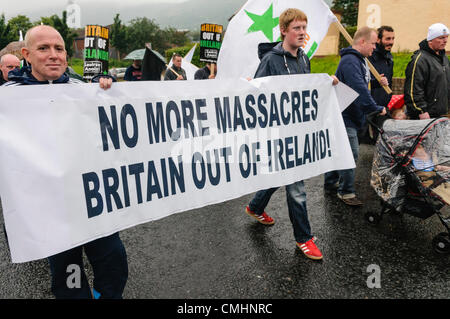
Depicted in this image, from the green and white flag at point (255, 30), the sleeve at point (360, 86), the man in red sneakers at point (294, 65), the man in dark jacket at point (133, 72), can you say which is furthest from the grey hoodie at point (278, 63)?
the man in dark jacket at point (133, 72)

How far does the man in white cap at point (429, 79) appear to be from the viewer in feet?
14.8

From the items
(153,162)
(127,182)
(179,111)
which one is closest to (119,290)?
(127,182)

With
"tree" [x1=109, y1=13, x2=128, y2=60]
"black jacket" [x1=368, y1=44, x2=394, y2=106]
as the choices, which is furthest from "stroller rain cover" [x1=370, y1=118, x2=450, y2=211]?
"tree" [x1=109, y1=13, x2=128, y2=60]

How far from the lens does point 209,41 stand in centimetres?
872

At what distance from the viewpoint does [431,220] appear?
400 cm

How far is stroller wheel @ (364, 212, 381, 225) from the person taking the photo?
12.6 feet

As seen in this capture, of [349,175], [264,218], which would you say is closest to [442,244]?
[349,175]

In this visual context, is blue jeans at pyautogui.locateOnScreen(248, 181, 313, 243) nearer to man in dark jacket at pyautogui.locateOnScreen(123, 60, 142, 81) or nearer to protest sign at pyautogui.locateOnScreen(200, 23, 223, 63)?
man in dark jacket at pyautogui.locateOnScreen(123, 60, 142, 81)

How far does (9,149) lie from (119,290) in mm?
1071

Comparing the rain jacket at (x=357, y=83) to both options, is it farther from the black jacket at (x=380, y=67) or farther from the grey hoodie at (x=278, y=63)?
the grey hoodie at (x=278, y=63)

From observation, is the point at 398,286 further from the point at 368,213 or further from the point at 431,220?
the point at 431,220

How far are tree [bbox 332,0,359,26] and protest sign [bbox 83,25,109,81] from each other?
48.2 m

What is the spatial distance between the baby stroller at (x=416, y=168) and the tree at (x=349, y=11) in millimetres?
50112

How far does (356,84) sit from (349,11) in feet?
174
